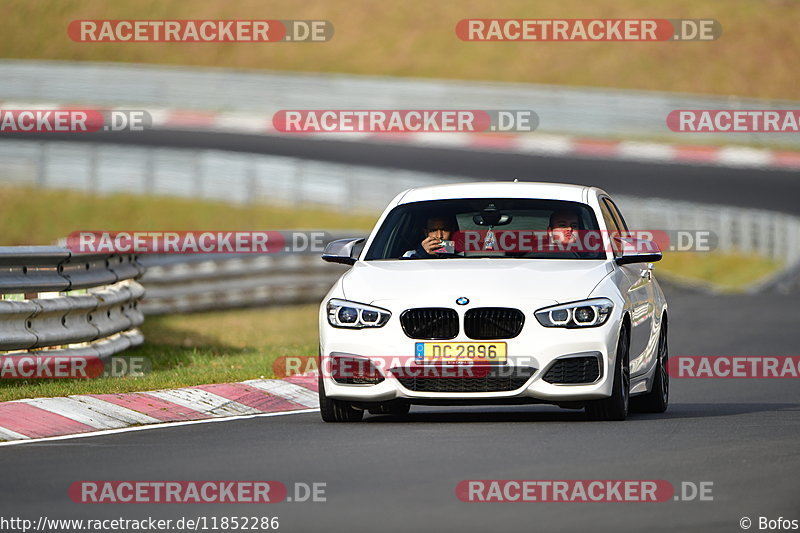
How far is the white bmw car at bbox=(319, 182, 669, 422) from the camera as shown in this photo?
10.6 meters

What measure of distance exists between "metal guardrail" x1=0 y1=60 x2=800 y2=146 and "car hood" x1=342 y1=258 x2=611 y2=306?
30355 millimetres

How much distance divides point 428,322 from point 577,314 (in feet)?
3.02

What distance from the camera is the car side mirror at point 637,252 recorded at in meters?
11.5

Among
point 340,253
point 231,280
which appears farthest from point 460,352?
point 231,280

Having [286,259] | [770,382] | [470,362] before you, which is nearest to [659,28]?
[286,259]

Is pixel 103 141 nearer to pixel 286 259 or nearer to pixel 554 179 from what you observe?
pixel 554 179

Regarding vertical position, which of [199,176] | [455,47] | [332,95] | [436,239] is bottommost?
[436,239]

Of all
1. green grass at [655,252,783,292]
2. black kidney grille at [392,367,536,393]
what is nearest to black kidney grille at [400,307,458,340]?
black kidney grille at [392,367,536,393]

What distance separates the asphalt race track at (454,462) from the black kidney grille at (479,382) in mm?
252

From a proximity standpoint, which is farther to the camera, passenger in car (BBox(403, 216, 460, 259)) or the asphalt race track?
passenger in car (BBox(403, 216, 460, 259))

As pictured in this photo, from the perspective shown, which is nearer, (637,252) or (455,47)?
(637,252)

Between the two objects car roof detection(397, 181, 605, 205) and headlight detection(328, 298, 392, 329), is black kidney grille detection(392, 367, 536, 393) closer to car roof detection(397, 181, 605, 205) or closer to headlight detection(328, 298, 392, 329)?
headlight detection(328, 298, 392, 329)

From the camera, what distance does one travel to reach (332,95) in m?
43.8

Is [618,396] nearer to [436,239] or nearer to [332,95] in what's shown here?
[436,239]
